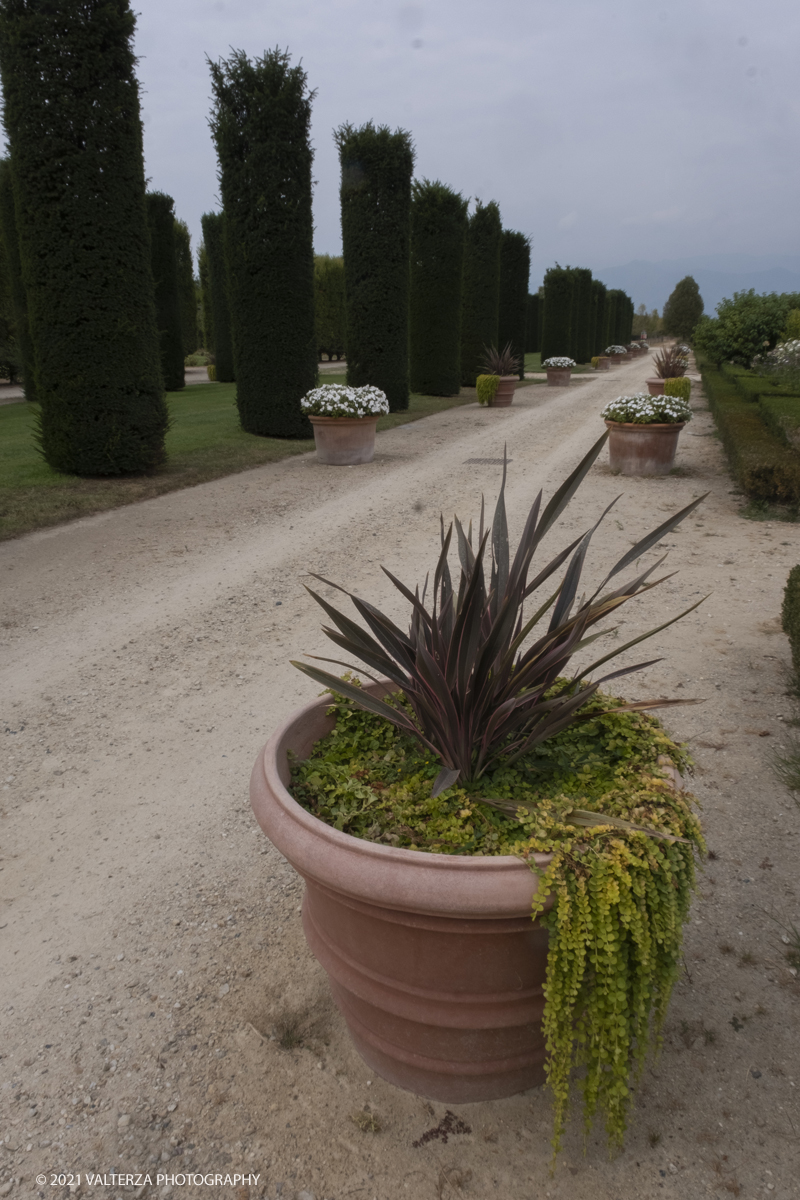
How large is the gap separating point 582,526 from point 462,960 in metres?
5.29

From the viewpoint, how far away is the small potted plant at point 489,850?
1370mm

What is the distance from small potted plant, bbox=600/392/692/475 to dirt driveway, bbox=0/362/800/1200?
3658 mm

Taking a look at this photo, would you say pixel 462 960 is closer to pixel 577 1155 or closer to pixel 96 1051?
pixel 577 1155

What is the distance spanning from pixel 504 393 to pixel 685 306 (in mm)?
43306

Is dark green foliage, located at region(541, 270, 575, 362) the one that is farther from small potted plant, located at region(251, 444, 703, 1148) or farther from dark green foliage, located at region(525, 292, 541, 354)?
small potted plant, located at region(251, 444, 703, 1148)

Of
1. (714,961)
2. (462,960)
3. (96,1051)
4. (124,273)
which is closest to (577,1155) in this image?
(462,960)

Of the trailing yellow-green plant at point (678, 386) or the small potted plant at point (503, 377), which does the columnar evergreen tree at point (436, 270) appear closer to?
the small potted plant at point (503, 377)

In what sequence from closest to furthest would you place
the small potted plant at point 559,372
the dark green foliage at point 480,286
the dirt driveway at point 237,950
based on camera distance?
1. the dirt driveway at point 237,950
2. the dark green foliage at point 480,286
3. the small potted plant at point 559,372

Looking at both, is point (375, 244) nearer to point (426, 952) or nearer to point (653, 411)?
point (653, 411)

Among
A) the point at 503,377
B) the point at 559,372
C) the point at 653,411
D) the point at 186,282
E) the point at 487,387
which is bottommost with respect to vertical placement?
the point at 653,411

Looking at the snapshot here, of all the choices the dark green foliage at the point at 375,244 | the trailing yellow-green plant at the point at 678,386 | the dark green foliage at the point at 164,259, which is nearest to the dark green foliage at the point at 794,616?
the trailing yellow-green plant at the point at 678,386

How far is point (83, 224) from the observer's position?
752 centimetres

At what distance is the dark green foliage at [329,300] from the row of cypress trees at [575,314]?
7.25m

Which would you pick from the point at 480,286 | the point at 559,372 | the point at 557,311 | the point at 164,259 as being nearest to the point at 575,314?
the point at 557,311
